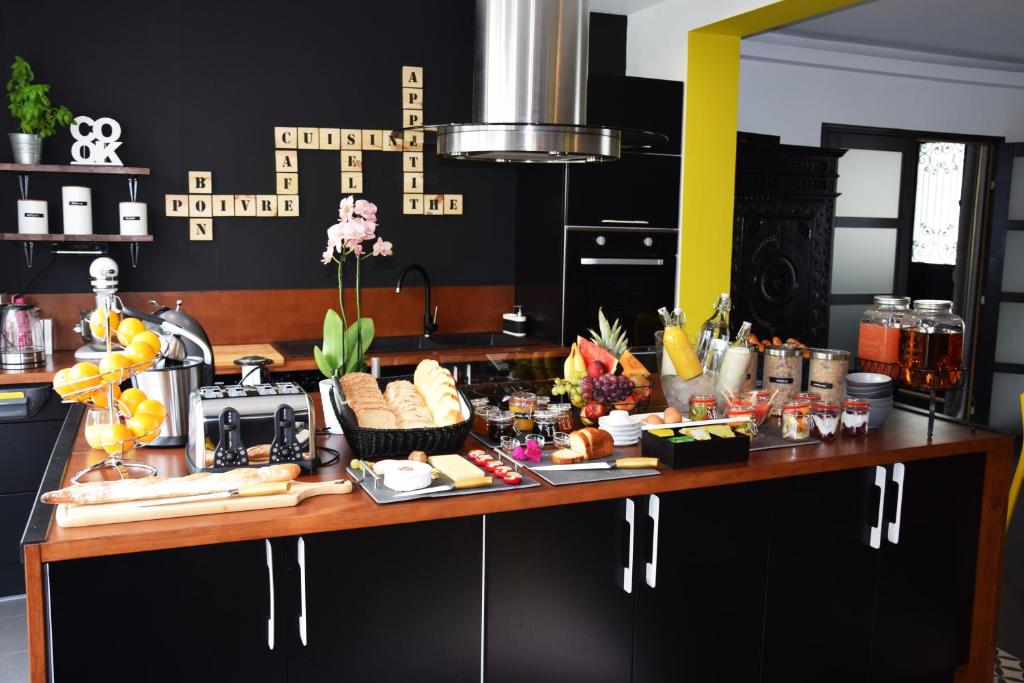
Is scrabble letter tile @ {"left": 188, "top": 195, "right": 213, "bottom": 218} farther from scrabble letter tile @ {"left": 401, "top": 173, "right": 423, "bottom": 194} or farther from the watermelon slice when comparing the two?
the watermelon slice

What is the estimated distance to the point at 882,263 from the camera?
24.2 feet

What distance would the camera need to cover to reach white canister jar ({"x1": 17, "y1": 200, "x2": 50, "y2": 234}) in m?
4.30

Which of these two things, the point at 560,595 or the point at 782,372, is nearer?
the point at 560,595

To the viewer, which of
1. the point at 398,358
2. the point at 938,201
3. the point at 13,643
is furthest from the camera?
the point at 938,201

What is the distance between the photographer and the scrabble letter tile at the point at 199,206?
4.75 m

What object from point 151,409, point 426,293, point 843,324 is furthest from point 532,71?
point 843,324

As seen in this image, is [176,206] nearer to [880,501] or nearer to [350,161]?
[350,161]

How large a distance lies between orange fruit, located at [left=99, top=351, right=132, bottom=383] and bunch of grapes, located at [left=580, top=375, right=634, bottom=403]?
1.33 m

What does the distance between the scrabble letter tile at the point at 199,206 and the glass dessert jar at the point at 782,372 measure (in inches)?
121

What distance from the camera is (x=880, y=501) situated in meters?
2.75

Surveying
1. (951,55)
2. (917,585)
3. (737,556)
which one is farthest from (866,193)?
(737,556)

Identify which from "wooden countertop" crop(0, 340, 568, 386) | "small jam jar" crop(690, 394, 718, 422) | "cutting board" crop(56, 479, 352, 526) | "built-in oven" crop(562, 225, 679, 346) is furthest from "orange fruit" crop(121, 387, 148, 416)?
"built-in oven" crop(562, 225, 679, 346)

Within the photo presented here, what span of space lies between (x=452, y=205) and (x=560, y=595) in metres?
3.36

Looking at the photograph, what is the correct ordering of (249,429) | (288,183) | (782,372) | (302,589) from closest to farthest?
(302,589), (249,429), (782,372), (288,183)
